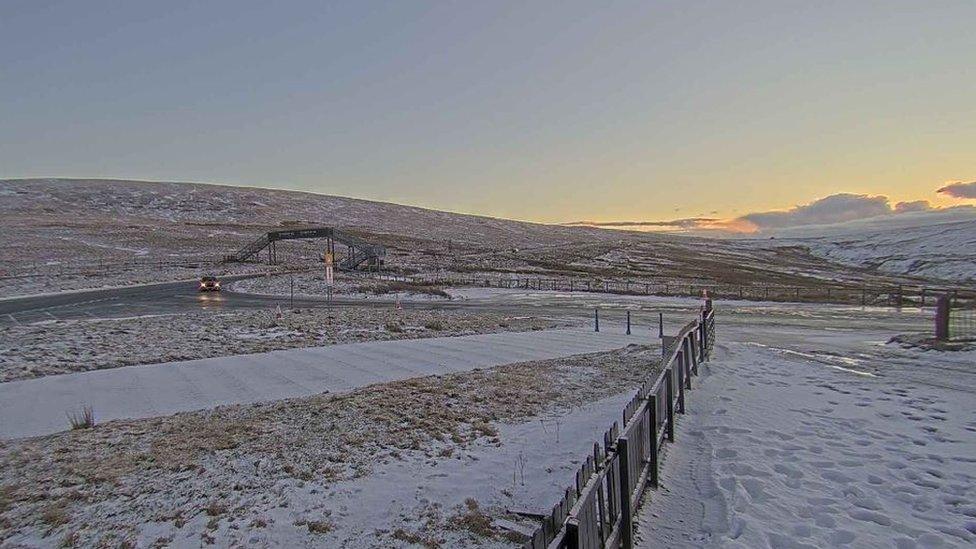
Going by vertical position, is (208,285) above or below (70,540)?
above

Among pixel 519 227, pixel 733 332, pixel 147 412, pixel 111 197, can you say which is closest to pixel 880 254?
pixel 519 227

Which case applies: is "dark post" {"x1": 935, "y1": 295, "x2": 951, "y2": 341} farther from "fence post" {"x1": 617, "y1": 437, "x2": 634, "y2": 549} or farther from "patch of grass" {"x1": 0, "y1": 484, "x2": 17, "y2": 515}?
"patch of grass" {"x1": 0, "y1": 484, "x2": 17, "y2": 515}

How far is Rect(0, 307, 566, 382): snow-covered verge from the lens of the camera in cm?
1659

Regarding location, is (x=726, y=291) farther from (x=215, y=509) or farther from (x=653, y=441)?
(x=215, y=509)

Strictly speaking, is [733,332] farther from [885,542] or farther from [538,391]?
[885,542]

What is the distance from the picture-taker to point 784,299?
44844 millimetres

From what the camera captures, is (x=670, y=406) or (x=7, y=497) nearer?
(x=7, y=497)

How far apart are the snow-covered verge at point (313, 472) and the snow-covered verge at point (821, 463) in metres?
1.74

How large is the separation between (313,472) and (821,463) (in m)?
6.99

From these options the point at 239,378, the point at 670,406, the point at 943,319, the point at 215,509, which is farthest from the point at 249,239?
the point at 670,406

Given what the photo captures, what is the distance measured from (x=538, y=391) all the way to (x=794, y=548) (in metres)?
7.40

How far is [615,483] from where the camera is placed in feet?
16.8

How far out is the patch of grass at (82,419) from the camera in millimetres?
10387


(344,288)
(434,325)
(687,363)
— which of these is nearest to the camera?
(687,363)
